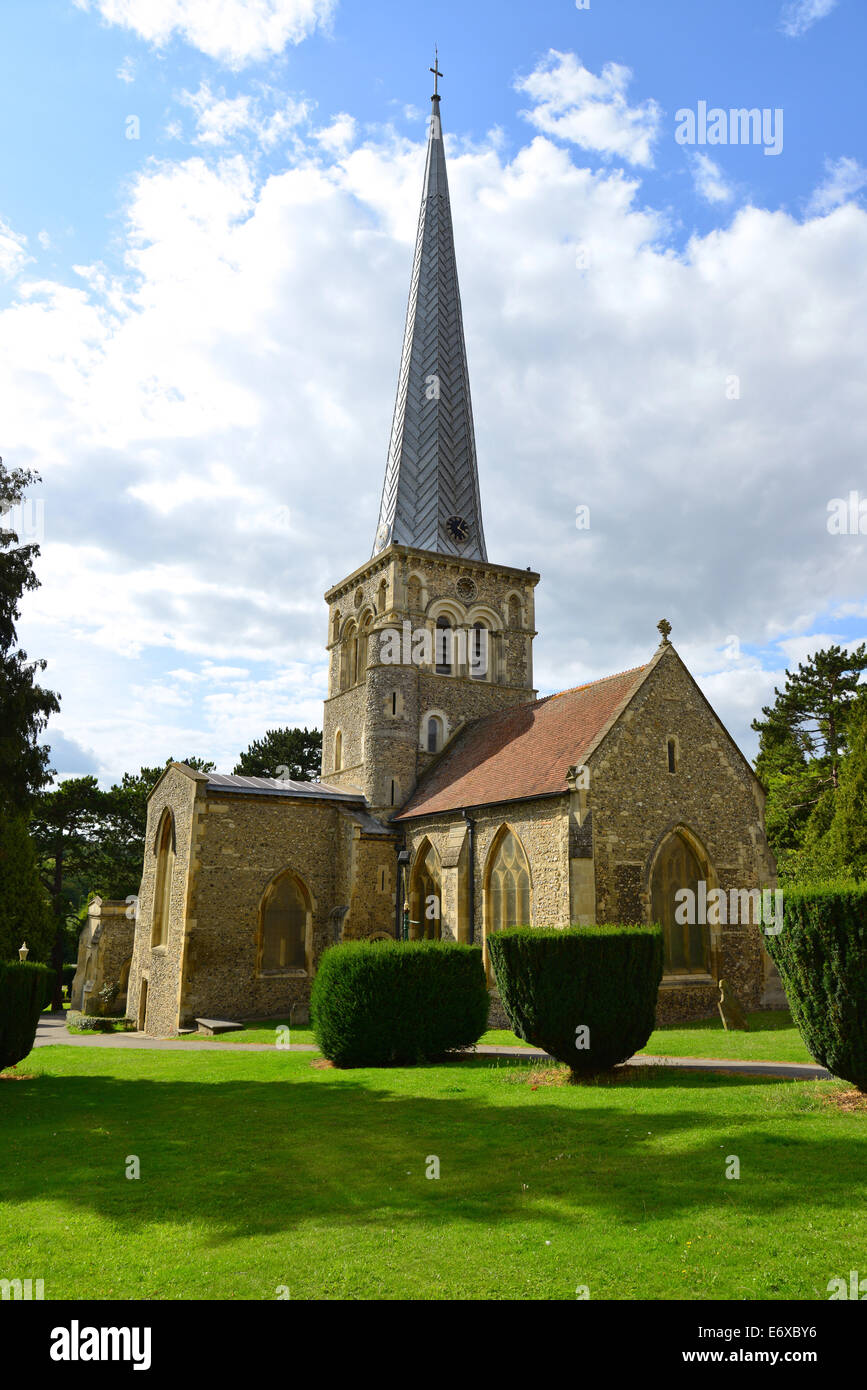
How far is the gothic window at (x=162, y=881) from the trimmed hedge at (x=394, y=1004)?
13504mm

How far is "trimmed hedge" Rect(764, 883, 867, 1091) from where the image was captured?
34.4 ft

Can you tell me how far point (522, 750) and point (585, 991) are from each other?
12.5 metres

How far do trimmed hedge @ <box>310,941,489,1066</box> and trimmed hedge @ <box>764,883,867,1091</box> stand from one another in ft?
21.6

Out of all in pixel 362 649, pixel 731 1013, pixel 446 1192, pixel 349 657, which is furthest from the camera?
pixel 349 657

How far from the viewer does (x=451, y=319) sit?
3878cm

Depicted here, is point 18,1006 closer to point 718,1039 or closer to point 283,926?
point 283,926

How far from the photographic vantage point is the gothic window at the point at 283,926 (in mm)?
25984

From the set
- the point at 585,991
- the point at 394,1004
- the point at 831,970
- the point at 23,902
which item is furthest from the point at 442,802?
the point at 23,902

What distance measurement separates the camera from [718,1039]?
A: 17219mm

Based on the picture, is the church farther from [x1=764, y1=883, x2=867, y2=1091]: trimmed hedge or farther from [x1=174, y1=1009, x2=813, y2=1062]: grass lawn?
[x1=764, y1=883, x2=867, y2=1091]: trimmed hedge
